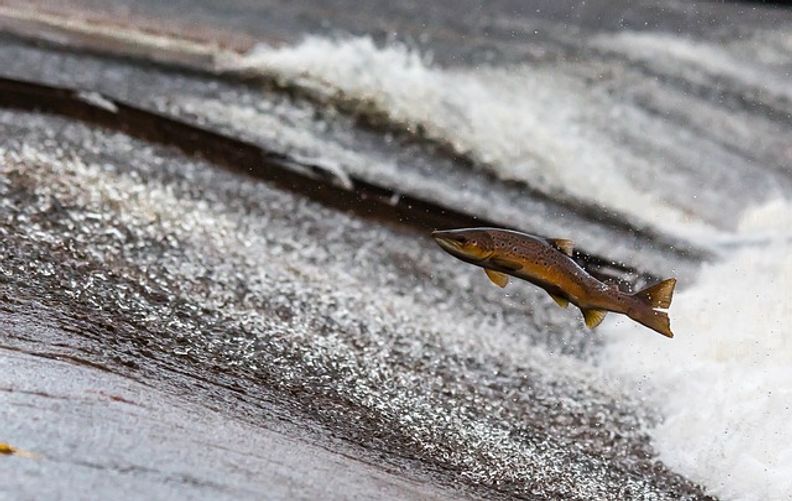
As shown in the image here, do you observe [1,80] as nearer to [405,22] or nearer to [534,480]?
[405,22]

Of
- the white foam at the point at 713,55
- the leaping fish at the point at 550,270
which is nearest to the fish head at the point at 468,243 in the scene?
the leaping fish at the point at 550,270

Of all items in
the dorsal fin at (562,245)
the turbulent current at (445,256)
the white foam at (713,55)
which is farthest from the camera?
the white foam at (713,55)

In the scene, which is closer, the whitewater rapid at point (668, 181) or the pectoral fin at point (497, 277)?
the pectoral fin at point (497, 277)

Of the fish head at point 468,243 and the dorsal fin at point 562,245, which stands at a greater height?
the dorsal fin at point 562,245

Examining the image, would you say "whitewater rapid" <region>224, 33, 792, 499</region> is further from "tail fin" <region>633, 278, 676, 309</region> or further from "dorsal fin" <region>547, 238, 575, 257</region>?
"dorsal fin" <region>547, 238, 575, 257</region>

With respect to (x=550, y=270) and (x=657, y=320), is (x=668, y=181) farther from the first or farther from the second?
(x=550, y=270)

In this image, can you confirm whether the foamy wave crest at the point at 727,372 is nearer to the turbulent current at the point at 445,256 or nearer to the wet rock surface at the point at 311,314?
the turbulent current at the point at 445,256
